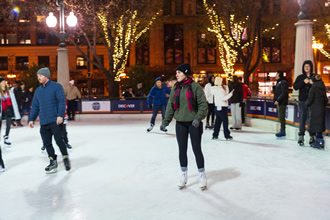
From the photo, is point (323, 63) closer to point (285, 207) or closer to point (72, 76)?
point (72, 76)

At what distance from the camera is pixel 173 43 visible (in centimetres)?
4984

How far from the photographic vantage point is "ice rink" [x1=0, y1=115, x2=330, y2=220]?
198 inches

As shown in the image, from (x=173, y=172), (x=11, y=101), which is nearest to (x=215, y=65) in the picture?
(x=11, y=101)

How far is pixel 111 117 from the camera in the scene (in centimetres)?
2073

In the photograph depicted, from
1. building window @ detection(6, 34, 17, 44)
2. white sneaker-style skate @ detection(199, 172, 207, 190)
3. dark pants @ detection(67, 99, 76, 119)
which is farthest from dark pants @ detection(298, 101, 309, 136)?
building window @ detection(6, 34, 17, 44)

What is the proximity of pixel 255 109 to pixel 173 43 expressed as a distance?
3518 centimetres

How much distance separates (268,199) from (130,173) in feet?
8.90

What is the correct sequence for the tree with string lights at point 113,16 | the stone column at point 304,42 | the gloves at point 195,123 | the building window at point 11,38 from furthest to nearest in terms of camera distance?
the building window at point 11,38 → the tree with string lights at point 113,16 → the stone column at point 304,42 → the gloves at point 195,123

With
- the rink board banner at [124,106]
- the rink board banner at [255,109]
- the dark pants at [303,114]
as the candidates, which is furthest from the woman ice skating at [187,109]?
the rink board banner at [124,106]

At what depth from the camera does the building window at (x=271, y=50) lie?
164 ft

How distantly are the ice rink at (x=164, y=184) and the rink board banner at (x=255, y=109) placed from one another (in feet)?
13.2

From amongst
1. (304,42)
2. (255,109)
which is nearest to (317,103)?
(304,42)

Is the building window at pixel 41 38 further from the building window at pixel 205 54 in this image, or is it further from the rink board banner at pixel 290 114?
the rink board banner at pixel 290 114

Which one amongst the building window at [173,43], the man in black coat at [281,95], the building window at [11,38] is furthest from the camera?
the building window at [11,38]
